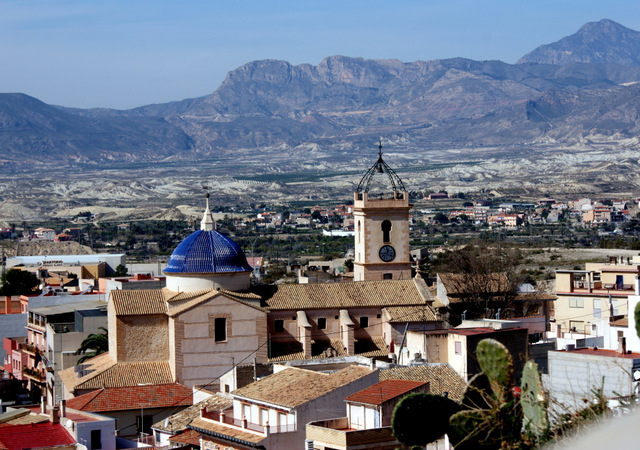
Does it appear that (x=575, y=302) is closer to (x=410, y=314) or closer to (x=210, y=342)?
(x=410, y=314)

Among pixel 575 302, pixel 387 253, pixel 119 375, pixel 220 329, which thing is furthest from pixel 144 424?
pixel 575 302

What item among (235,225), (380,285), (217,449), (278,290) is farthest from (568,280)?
(235,225)

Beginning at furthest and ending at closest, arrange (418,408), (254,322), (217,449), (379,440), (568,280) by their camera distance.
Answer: (568,280)
(254,322)
(217,449)
(379,440)
(418,408)

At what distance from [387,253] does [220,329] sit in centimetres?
956

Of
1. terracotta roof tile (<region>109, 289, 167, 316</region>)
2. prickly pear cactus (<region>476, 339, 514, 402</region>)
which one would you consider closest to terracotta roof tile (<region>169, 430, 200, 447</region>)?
terracotta roof tile (<region>109, 289, 167, 316</region>)

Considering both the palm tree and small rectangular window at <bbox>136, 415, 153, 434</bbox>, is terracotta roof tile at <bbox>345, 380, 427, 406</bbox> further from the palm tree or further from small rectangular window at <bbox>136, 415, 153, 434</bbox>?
the palm tree

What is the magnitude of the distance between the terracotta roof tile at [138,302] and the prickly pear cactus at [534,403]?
2479cm

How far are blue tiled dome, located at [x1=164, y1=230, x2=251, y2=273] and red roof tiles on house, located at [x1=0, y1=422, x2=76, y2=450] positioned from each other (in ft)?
36.0

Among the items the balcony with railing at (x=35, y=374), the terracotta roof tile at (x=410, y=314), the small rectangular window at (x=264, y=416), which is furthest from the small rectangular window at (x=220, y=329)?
the small rectangular window at (x=264, y=416)

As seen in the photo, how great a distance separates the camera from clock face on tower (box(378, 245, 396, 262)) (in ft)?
148

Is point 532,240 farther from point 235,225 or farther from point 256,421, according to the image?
point 256,421

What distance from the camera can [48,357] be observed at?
4484cm

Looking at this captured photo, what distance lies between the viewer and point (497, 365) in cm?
1326

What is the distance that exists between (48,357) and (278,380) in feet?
64.1
